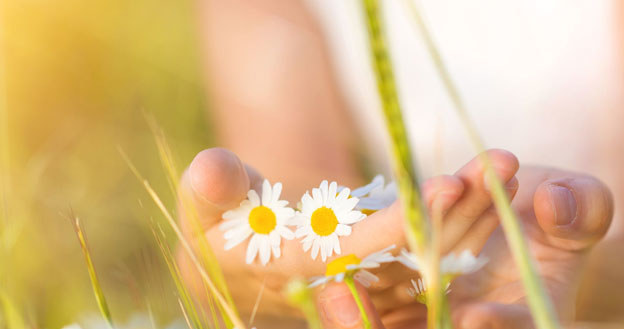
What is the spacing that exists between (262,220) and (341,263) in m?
0.04

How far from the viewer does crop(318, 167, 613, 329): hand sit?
17 centimetres

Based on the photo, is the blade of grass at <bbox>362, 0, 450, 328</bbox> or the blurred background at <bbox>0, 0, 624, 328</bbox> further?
the blurred background at <bbox>0, 0, 624, 328</bbox>

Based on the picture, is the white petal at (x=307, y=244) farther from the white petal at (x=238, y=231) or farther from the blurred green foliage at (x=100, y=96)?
the blurred green foliage at (x=100, y=96)

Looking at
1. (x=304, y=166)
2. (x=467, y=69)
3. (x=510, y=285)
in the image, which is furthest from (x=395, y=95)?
(x=467, y=69)

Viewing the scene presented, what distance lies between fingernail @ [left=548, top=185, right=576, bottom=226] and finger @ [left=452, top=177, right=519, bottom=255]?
0.7 inches

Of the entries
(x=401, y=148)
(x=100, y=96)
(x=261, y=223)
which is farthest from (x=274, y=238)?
(x=100, y=96)

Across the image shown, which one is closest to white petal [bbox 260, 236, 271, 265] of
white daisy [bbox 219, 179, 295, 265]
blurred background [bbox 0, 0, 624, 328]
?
white daisy [bbox 219, 179, 295, 265]

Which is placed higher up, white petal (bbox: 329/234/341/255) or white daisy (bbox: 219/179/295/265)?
white daisy (bbox: 219/179/295/265)

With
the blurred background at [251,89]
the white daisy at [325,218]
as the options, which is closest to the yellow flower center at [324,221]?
the white daisy at [325,218]

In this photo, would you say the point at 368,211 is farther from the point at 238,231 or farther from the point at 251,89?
the point at 251,89

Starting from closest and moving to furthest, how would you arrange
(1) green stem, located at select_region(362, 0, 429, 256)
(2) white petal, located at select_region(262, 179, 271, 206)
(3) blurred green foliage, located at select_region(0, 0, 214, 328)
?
(1) green stem, located at select_region(362, 0, 429, 256) < (2) white petal, located at select_region(262, 179, 271, 206) < (3) blurred green foliage, located at select_region(0, 0, 214, 328)

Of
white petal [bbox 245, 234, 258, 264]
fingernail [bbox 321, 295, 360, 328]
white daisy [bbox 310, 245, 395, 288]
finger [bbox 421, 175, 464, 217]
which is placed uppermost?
white petal [bbox 245, 234, 258, 264]

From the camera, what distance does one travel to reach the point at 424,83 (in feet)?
2.25

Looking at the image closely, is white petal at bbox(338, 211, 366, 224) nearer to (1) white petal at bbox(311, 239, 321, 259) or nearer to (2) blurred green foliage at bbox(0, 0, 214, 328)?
(1) white petal at bbox(311, 239, 321, 259)
